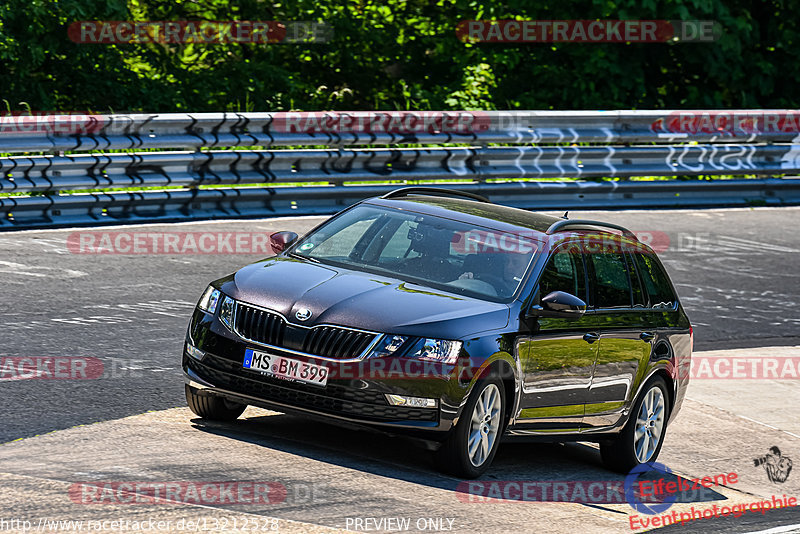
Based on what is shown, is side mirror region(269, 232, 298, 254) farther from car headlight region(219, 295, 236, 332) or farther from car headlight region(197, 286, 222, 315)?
car headlight region(219, 295, 236, 332)

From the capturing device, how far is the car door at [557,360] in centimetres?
808

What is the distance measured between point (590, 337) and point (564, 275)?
419 mm

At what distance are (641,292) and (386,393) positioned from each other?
8.42ft

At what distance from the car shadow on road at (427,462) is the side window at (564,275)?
113 cm

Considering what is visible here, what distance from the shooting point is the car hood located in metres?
7.48

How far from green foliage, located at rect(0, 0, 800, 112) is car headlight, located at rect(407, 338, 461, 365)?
13.7 metres

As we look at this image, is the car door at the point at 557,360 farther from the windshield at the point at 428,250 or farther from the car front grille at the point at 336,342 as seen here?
the car front grille at the point at 336,342

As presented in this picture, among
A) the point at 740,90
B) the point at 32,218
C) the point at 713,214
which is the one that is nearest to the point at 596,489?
the point at 32,218

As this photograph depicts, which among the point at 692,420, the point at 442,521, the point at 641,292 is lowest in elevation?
the point at 692,420

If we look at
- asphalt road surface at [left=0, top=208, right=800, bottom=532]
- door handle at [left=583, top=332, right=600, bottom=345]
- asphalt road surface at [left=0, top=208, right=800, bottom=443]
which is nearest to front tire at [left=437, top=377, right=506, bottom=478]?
asphalt road surface at [left=0, top=208, right=800, bottom=532]

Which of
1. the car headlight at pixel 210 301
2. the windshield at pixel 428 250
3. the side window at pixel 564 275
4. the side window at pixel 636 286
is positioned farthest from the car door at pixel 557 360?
the car headlight at pixel 210 301

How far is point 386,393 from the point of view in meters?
7.42

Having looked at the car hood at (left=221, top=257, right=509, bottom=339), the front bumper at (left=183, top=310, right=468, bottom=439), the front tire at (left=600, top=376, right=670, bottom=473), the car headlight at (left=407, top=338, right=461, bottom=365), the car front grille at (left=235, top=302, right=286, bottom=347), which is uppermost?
the car hood at (left=221, top=257, right=509, bottom=339)

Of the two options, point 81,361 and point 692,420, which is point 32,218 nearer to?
point 81,361
